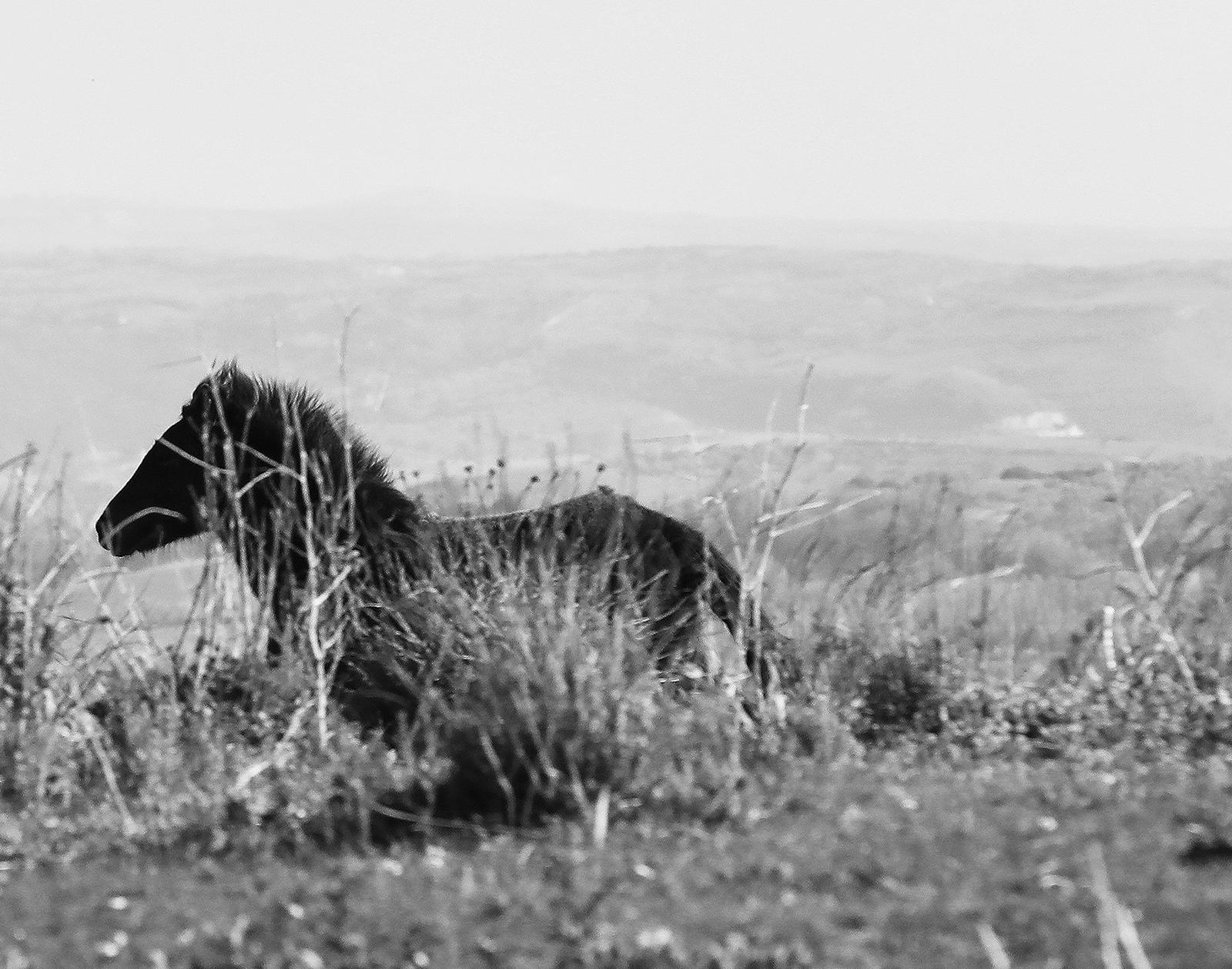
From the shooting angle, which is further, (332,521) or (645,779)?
(332,521)

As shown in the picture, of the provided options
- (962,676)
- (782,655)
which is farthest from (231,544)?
(962,676)

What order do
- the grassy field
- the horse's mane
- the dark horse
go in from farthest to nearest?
the horse's mane < the dark horse < the grassy field

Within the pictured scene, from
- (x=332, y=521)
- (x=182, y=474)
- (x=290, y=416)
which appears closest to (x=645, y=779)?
(x=332, y=521)

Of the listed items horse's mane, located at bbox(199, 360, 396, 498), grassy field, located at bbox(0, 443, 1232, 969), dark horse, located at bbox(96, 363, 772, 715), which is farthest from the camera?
horse's mane, located at bbox(199, 360, 396, 498)

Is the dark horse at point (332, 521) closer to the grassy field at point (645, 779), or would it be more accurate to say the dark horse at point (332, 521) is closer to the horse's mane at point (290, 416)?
the horse's mane at point (290, 416)

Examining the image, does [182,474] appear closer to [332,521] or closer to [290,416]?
[290,416]

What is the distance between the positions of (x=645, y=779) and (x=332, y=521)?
118 inches

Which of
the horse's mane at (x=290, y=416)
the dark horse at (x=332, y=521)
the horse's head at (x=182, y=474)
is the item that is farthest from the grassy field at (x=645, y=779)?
the horse's mane at (x=290, y=416)

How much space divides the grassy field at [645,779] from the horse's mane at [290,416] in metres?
0.95

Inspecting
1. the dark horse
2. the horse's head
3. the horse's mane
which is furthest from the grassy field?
the horse's mane

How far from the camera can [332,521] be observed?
8.41m

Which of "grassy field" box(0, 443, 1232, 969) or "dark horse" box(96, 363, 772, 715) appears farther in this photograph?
"dark horse" box(96, 363, 772, 715)

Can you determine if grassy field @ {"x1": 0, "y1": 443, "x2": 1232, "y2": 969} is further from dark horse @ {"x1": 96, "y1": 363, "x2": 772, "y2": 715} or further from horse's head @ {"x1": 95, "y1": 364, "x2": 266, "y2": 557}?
horse's head @ {"x1": 95, "y1": 364, "x2": 266, "y2": 557}

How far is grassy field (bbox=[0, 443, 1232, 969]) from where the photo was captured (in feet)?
15.5
